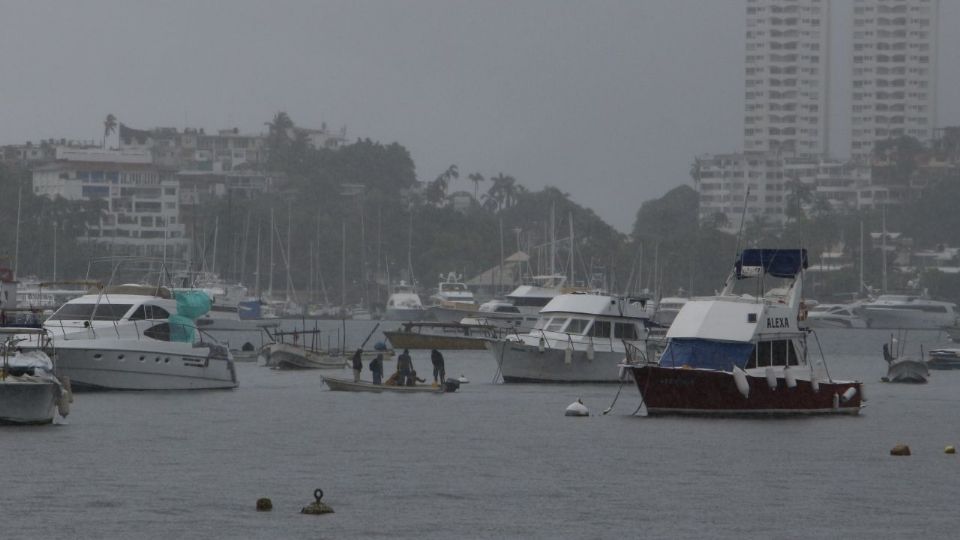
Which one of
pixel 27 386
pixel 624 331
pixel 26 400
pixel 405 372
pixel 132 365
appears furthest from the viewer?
pixel 624 331

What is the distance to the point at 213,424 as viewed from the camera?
63.6 m

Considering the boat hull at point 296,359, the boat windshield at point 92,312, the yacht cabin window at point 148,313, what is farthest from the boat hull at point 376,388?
the boat hull at point 296,359

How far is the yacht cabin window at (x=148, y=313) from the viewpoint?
73312 millimetres

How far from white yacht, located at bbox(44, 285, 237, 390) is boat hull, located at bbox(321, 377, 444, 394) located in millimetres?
5321

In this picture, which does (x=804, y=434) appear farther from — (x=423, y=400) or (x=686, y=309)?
(x=423, y=400)

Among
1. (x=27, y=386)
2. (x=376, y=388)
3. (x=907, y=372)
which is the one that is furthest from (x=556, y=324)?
(x=27, y=386)

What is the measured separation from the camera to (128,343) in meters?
72.3

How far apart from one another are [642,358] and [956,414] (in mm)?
12127

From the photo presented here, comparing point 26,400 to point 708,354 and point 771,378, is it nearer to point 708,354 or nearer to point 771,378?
point 708,354

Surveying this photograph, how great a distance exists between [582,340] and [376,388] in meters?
11.4

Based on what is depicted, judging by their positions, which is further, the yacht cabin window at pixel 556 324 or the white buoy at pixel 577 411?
A: the yacht cabin window at pixel 556 324

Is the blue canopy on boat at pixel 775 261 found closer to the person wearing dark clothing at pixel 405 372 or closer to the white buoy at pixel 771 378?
the white buoy at pixel 771 378

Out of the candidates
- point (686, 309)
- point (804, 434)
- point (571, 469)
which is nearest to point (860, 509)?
point (571, 469)

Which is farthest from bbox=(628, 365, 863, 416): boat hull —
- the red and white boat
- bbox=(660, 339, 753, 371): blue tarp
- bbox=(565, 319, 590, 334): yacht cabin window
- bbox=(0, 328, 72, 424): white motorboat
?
bbox=(565, 319, 590, 334): yacht cabin window
